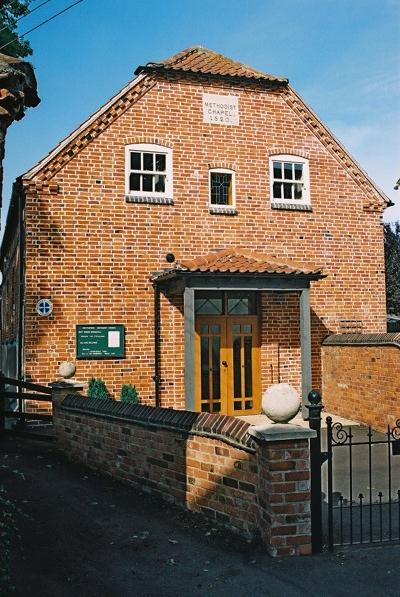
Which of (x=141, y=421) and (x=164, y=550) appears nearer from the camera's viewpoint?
(x=164, y=550)

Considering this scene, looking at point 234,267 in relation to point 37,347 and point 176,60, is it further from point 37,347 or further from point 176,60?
point 176,60

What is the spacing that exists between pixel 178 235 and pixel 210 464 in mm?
8040

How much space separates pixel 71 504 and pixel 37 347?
19.0 ft

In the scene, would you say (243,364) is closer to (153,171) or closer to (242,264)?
(242,264)

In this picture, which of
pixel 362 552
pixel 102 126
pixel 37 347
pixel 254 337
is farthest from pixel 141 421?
pixel 102 126

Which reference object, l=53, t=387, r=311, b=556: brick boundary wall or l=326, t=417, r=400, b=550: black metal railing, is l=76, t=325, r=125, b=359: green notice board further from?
l=326, t=417, r=400, b=550: black metal railing

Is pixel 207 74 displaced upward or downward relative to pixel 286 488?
upward

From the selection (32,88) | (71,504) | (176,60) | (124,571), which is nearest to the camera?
(32,88)

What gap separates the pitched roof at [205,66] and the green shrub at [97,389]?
7273mm

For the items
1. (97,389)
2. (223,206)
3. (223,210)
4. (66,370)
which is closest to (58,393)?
(66,370)

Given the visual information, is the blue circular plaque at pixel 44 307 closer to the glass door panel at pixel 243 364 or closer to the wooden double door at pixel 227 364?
the wooden double door at pixel 227 364

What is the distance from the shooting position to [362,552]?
531 centimetres

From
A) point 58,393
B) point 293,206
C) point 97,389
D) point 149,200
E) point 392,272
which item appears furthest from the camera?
point 392,272

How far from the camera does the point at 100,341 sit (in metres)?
12.5
